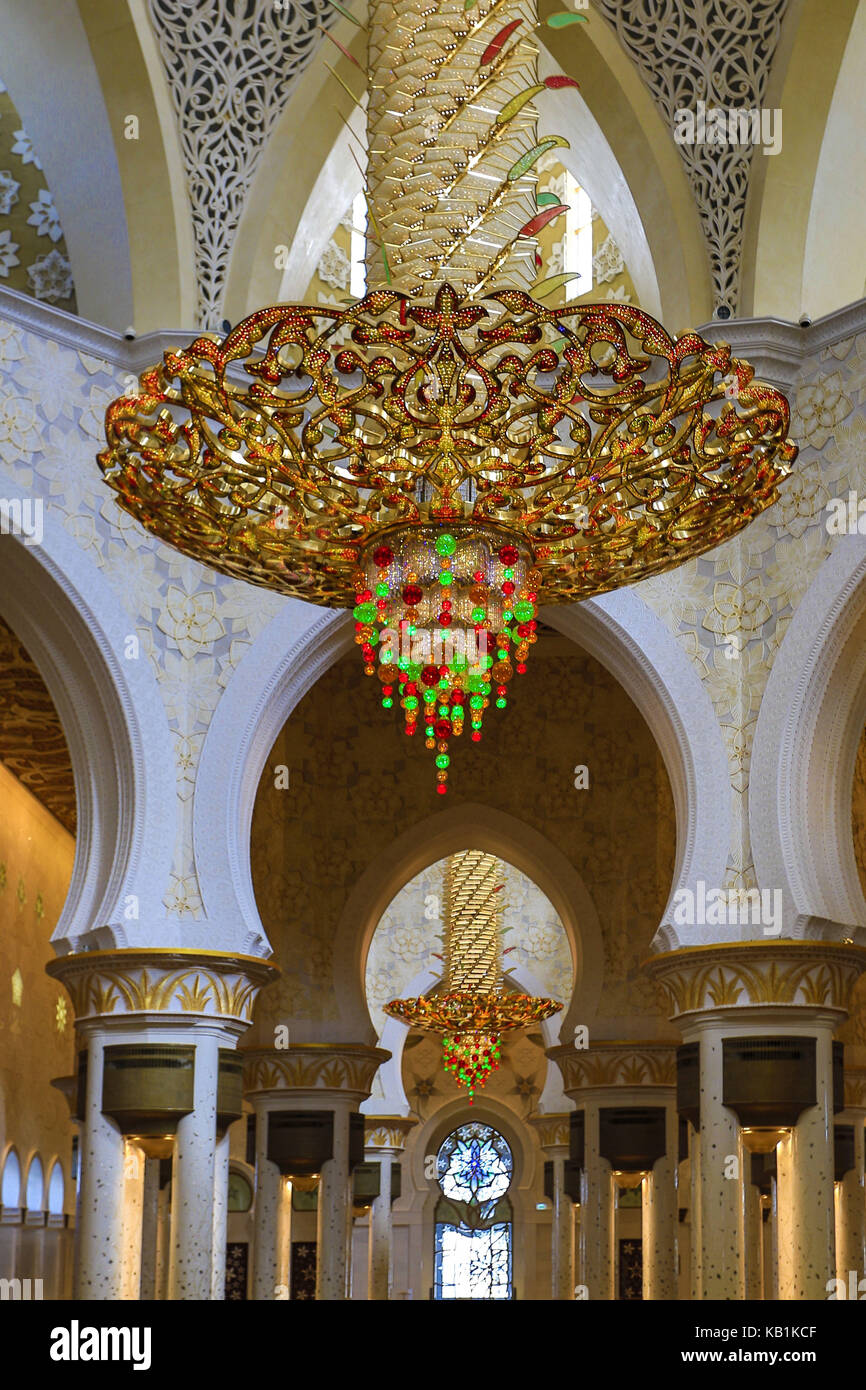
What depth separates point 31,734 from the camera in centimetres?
1241

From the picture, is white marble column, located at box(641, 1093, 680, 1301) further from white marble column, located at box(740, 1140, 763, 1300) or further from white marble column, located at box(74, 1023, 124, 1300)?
white marble column, located at box(74, 1023, 124, 1300)

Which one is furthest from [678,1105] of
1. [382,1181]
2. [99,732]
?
A: [382,1181]

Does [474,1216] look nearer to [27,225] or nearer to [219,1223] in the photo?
[219,1223]

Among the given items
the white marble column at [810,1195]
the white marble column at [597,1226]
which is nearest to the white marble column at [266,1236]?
the white marble column at [597,1226]

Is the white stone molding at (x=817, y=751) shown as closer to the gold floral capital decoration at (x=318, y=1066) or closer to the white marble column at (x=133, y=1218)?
the white marble column at (x=133, y=1218)

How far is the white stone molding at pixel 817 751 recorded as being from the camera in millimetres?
7953

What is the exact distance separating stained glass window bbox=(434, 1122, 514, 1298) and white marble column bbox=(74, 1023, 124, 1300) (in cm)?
1488

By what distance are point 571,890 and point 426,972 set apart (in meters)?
6.30

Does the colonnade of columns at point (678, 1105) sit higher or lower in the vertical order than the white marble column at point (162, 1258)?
higher

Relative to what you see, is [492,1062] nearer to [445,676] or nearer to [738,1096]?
[738,1096]

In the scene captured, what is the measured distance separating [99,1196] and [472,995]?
649 centimetres

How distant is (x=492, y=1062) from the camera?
14.6m

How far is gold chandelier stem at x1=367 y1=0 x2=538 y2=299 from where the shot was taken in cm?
554

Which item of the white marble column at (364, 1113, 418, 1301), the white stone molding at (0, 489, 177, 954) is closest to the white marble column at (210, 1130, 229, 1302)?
the white stone molding at (0, 489, 177, 954)
